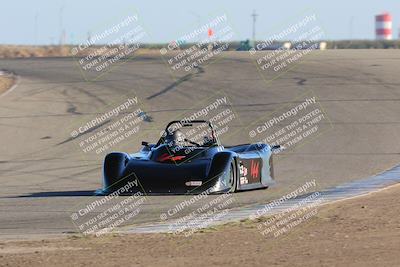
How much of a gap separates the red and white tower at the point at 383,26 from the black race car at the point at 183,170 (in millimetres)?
110220

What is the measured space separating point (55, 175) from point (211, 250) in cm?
1010

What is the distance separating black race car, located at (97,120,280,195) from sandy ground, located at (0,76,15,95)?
20.3 metres

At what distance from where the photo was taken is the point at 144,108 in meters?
31.6

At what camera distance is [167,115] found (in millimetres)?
29953

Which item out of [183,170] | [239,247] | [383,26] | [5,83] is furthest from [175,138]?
[383,26]

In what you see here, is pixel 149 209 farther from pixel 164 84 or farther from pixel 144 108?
pixel 164 84

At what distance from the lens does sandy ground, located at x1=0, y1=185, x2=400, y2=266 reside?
9.59m

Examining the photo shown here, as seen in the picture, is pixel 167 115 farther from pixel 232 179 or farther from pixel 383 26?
pixel 383 26

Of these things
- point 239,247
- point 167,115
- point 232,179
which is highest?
point 239,247

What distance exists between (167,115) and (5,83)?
11.4m

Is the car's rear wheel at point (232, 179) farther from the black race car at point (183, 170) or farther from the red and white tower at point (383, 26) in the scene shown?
the red and white tower at point (383, 26)

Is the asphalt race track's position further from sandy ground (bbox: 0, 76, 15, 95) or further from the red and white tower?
the red and white tower

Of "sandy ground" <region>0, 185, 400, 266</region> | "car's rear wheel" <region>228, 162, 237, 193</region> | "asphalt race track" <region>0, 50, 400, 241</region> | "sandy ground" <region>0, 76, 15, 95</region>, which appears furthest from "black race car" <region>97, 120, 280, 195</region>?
"sandy ground" <region>0, 76, 15, 95</region>

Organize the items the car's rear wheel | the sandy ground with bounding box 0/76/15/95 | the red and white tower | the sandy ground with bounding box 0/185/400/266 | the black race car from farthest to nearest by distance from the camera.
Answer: the red and white tower
the sandy ground with bounding box 0/76/15/95
the car's rear wheel
the black race car
the sandy ground with bounding box 0/185/400/266
